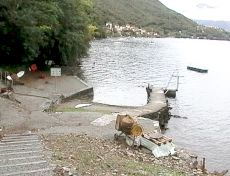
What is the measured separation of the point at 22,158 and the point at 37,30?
32.7 meters

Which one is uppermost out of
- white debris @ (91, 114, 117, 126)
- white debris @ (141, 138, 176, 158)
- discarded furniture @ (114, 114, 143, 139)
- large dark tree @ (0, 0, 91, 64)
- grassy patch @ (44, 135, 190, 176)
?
large dark tree @ (0, 0, 91, 64)

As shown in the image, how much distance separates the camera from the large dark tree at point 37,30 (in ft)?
154

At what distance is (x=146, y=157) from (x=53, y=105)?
15403mm

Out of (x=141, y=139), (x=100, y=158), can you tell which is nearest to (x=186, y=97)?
(x=141, y=139)

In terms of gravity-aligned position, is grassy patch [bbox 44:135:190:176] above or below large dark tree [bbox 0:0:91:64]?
below

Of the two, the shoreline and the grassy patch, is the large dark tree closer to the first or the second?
the shoreline

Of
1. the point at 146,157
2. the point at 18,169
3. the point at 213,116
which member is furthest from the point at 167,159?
the point at 213,116

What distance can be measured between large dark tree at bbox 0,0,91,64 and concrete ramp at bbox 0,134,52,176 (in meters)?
27.7

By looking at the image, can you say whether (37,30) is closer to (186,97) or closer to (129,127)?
(186,97)

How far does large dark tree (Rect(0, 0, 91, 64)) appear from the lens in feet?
154

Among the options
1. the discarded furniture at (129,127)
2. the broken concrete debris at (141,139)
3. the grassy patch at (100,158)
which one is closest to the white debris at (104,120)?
the grassy patch at (100,158)

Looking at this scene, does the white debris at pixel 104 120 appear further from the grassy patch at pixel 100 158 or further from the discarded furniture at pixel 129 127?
the discarded furniture at pixel 129 127

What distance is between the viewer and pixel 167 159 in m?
22.8

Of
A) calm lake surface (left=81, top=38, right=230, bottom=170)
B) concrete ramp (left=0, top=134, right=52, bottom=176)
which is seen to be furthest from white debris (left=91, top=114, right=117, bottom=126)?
calm lake surface (left=81, top=38, right=230, bottom=170)
